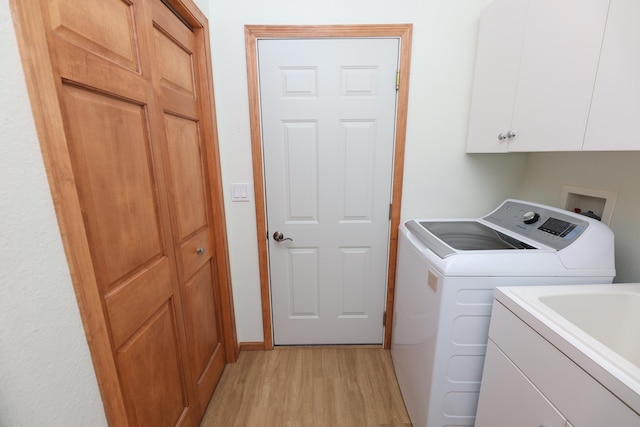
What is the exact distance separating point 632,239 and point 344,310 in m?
1.54

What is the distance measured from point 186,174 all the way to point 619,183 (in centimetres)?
202

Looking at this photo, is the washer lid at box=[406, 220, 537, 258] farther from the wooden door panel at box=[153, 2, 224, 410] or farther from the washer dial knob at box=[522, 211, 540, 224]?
the wooden door panel at box=[153, 2, 224, 410]

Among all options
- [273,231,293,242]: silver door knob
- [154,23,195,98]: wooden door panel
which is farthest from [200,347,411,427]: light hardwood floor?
[154,23,195,98]: wooden door panel

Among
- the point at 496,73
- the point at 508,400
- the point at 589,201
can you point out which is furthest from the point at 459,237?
the point at 496,73

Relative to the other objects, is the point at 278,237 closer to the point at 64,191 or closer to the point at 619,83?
the point at 64,191

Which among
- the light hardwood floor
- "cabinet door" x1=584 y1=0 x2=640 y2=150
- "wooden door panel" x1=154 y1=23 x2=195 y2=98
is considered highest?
"wooden door panel" x1=154 y1=23 x2=195 y2=98

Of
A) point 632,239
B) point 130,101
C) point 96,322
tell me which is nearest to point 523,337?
point 632,239

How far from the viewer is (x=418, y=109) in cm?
160

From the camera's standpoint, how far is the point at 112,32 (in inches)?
32.6

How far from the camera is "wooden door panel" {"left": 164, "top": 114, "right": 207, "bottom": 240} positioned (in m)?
1.19

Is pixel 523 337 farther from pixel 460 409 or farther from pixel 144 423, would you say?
pixel 144 423

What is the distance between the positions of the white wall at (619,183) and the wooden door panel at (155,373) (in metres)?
2.00

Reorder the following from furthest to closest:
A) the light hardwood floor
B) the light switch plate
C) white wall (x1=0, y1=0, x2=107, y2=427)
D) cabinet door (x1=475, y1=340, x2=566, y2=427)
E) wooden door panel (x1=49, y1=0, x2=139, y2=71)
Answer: the light switch plate
the light hardwood floor
cabinet door (x1=475, y1=340, x2=566, y2=427)
wooden door panel (x1=49, y1=0, x2=139, y2=71)
white wall (x1=0, y1=0, x2=107, y2=427)

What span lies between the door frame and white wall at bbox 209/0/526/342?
0.04 meters
